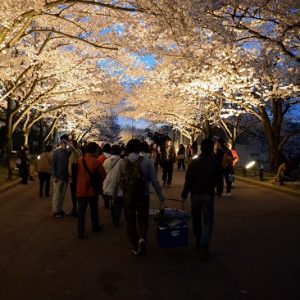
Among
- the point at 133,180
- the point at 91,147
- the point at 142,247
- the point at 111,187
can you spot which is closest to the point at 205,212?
the point at 142,247

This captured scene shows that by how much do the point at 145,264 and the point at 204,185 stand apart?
1.54m

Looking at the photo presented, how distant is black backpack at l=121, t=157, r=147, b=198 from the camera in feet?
24.4

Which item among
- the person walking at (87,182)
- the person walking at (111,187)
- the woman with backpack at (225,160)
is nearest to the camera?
the person walking at (87,182)

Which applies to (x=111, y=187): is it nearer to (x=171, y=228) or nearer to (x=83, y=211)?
(x=83, y=211)

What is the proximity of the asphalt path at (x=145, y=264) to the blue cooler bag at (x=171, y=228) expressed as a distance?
238 mm

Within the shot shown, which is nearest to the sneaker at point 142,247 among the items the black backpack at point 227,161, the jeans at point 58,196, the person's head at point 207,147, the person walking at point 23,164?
the person's head at point 207,147

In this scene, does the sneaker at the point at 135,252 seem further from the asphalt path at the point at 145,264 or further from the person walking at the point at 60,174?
the person walking at the point at 60,174

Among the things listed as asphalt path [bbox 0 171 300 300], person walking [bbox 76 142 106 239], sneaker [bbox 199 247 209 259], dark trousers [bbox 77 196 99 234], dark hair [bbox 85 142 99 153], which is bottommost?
asphalt path [bbox 0 171 300 300]

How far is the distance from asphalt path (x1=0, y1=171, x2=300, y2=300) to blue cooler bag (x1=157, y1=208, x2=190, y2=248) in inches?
9.4

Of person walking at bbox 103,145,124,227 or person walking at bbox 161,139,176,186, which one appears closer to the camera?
person walking at bbox 103,145,124,227

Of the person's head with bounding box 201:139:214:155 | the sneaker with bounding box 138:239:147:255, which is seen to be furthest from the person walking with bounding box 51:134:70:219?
the person's head with bounding box 201:139:214:155

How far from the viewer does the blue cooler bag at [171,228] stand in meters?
7.41

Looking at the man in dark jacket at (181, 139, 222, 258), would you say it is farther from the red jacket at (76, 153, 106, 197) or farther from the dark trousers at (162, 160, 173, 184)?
the dark trousers at (162, 160, 173, 184)

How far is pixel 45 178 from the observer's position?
1562 cm
